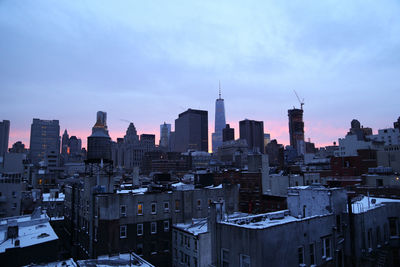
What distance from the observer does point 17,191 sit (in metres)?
75.2

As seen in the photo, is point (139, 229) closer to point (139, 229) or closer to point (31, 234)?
point (139, 229)

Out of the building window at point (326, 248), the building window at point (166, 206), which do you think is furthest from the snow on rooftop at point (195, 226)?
the building window at point (326, 248)

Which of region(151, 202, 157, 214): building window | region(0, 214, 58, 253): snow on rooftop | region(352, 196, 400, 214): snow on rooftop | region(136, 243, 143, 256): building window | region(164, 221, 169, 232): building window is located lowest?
region(136, 243, 143, 256): building window

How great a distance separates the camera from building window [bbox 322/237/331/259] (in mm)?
23667

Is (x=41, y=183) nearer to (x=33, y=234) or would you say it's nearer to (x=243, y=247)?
(x=33, y=234)

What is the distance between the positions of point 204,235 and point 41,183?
128m

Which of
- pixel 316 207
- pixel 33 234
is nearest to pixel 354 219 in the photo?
pixel 316 207

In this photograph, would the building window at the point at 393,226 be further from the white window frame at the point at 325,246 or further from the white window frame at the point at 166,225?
the white window frame at the point at 166,225

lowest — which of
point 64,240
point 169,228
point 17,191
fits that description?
point 64,240

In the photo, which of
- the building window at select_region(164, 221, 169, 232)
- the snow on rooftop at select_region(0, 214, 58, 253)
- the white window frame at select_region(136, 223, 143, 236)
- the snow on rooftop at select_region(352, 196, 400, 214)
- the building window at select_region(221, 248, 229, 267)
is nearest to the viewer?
the building window at select_region(221, 248, 229, 267)

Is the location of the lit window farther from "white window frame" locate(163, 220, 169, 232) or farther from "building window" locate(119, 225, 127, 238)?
"building window" locate(119, 225, 127, 238)

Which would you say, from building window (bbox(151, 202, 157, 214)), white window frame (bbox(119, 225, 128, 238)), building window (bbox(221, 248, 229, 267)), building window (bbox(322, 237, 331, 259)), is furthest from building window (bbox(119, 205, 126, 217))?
building window (bbox(322, 237, 331, 259))

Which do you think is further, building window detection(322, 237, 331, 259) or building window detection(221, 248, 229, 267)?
building window detection(322, 237, 331, 259)

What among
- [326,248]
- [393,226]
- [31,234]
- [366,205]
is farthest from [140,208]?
[393,226]
